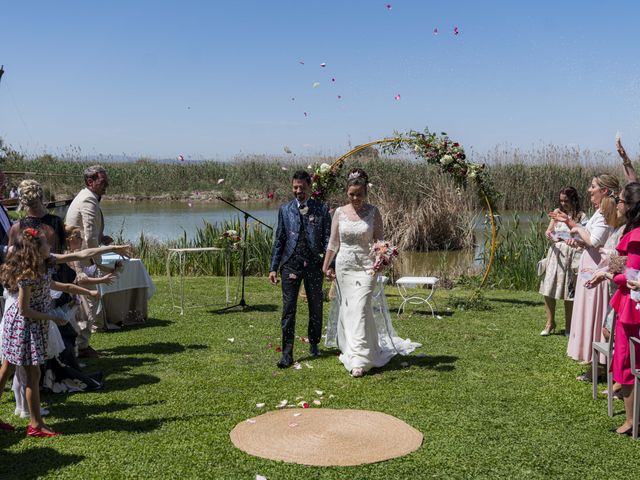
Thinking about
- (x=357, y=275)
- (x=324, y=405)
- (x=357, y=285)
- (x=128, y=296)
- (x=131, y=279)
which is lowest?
(x=324, y=405)

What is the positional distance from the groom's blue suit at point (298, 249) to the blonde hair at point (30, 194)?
2.50 meters

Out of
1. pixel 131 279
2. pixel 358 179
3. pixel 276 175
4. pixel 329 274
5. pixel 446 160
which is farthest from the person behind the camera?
pixel 276 175

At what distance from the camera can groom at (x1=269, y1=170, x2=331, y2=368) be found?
25.2 ft

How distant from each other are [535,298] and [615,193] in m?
6.07

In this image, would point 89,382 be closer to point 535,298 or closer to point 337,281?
point 337,281

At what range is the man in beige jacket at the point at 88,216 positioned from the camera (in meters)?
8.02

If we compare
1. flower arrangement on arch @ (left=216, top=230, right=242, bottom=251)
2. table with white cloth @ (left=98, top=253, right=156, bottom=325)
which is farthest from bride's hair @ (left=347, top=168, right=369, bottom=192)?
flower arrangement on arch @ (left=216, top=230, right=242, bottom=251)

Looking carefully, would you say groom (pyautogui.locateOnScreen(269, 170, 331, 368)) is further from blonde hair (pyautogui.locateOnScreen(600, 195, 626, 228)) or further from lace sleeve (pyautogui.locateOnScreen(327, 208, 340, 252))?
blonde hair (pyautogui.locateOnScreen(600, 195, 626, 228))

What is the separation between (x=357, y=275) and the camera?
24.5ft

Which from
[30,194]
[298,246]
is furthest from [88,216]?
[298,246]

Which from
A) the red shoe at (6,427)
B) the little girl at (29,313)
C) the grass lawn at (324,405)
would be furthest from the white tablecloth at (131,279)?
the little girl at (29,313)

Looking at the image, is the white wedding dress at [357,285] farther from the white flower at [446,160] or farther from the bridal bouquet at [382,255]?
the white flower at [446,160]

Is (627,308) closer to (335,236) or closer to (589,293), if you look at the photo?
(589,293)

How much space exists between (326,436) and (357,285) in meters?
2.27
